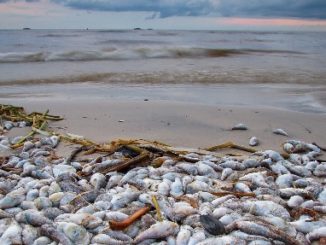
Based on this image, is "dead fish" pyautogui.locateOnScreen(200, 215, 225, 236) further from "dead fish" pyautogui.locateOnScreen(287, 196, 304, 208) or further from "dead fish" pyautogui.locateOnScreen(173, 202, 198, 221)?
"dead fish" pyautogui.locateOnScreen(287, 196, 304, 208)

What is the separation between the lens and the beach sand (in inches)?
222

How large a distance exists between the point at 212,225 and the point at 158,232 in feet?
1.22

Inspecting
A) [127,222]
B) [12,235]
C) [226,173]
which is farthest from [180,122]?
[12,235]

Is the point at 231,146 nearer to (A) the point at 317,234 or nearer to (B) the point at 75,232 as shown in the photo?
(A) the point at 317,234

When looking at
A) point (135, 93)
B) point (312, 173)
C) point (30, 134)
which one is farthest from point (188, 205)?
point (135, 93)

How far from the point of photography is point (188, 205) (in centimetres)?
318

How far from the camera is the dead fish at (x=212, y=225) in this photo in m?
2.78

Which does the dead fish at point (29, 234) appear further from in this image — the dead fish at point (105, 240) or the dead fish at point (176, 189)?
the dead fish at point (176, 189)

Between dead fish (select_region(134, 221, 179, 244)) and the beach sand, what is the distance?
2500 millimetres

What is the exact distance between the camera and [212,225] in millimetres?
2793

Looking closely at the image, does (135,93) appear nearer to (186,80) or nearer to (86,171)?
(186,80)

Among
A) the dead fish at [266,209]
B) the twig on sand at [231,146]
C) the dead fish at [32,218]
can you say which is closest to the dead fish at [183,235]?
the dead fish at [266,209]

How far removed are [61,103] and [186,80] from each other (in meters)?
5.34

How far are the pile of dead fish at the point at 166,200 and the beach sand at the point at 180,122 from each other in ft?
3.51
